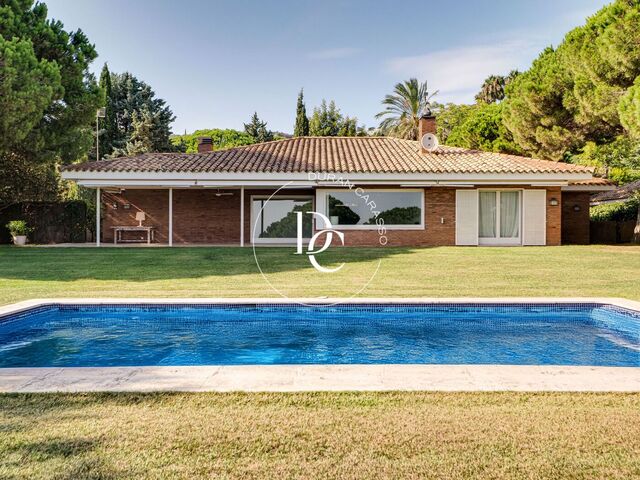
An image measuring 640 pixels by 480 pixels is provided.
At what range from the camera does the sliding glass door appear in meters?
22.6

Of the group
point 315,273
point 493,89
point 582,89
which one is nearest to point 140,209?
point 315,273

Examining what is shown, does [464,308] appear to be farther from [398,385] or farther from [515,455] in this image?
[515,455]

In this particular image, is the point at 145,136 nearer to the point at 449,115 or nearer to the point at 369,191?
the point at 369,191

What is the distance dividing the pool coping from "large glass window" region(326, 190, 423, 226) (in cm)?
1735

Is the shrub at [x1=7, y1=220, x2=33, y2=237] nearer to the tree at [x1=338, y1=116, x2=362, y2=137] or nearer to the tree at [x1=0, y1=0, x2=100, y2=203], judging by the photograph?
the tree at [x1=0, y1=0, x2=100, y2=203]

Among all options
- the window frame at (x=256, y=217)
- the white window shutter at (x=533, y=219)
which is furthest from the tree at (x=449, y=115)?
the window frame at (x=256, y=217)

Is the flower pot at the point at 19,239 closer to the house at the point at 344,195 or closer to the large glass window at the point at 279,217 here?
the house at the point at 344,195

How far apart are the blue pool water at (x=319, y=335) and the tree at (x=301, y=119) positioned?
4311 cm

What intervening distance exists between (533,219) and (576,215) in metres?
4.76

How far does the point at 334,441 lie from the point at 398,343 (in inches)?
179

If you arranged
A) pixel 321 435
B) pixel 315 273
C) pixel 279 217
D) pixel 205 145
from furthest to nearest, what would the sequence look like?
1. pixel 205 145
2. pixel 279 217
3. pixel 315 273
4. pixel 321 435

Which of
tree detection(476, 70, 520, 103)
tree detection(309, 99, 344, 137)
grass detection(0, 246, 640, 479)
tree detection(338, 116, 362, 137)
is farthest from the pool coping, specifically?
tree detection(476, 70, 520, 103)

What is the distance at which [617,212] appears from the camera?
1089 inches

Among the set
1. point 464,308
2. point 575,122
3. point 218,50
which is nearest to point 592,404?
point 464,308
